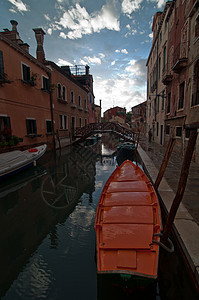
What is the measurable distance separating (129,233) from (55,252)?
1827mm

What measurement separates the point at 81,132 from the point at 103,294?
57.3 ft

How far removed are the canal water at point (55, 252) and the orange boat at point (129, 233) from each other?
1.31 ft

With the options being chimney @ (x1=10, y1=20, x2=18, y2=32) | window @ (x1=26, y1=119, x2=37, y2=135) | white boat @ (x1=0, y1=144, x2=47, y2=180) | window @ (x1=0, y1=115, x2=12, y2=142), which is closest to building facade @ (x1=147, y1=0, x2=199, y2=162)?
white boat @ (x1=0, y1=144, x2=47, y2=180)

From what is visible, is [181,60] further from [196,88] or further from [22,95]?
[22,95]

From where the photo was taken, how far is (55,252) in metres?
3.29

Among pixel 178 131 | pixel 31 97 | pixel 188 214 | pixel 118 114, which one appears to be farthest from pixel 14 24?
pixel 118 114

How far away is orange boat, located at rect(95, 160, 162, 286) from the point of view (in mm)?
2012

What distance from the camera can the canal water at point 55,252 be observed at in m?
2.47

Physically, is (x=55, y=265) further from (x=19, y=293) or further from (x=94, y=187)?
(x=94, y=187)

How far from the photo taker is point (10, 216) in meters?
4.70

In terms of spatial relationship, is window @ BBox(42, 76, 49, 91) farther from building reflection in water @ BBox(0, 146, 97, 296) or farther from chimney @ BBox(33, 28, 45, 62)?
building reflection in water @ BBox(0, 146, 97, 296)

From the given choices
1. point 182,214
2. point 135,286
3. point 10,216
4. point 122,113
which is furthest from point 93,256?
point 122,113

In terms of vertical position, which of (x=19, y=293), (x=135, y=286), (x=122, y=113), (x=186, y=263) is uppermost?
(x=122, y=113)

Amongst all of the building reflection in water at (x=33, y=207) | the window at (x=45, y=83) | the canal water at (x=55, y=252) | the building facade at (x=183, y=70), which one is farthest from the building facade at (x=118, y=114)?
the canal water at (x=55, y=252)
